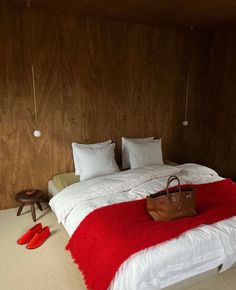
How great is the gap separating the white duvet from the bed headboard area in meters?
0.84

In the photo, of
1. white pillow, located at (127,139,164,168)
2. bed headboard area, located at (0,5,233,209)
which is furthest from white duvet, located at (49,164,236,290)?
bed headboard area, located at (0,5,233,209)

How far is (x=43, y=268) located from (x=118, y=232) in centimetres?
79

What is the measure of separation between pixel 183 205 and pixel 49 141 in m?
1.76

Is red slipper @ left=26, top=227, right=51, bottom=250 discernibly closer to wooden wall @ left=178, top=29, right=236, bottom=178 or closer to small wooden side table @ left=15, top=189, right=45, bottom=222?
small wooden side table @ left=15, top=189, right=45, bottom=222

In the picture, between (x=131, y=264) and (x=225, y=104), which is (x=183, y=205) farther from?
(x=225, y=104)

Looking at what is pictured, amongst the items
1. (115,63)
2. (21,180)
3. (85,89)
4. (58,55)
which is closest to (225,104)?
(115,63)

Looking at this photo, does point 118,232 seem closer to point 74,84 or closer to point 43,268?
point 43,268

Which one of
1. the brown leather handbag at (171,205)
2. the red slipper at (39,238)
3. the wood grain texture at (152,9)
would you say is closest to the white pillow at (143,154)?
the brown leather handbag at (171,205)

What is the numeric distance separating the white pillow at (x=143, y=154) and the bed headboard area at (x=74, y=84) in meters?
0.31

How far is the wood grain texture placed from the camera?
2379 millimetres

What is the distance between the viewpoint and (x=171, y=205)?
1.86 meters

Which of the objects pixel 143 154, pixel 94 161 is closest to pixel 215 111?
pixel 143 154

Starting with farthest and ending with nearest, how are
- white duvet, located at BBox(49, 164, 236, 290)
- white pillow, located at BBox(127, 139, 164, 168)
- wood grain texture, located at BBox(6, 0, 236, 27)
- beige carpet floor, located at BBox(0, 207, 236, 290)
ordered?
white pillow, located at BBox(127, 139, 164, 168)
wood grain texture, located at BBox(6, 0, 236, 27)
beige carpet floor, located at BBox(0, 207, 236, 290)
white duvet, located at BBox(49, 164, 236, 290)

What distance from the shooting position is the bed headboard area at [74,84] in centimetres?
266
